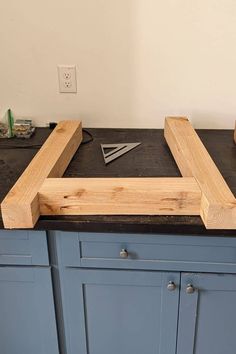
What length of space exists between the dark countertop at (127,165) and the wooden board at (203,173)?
0.03 m

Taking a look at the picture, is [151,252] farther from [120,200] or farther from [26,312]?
[26,312]

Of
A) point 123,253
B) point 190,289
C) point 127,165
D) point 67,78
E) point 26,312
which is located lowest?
point 26,312

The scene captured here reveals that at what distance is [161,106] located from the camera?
1.40 metres

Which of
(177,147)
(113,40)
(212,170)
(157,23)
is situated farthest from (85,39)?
(212,170)

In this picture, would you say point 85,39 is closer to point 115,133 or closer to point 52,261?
point 115,133

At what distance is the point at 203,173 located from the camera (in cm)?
100

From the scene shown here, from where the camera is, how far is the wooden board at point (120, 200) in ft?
2.94

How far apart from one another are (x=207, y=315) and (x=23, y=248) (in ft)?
1.67

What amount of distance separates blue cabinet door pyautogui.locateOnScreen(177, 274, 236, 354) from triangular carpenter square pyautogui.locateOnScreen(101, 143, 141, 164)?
42 cm

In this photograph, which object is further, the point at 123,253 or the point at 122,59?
the point at 122,59

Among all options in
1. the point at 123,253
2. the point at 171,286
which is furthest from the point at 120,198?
the point at 171,286

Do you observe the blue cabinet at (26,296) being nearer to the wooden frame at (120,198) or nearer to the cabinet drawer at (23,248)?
the cabinet drawer at (23,248)

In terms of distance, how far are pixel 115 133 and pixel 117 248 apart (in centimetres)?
56

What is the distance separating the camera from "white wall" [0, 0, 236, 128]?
50.8 inches
